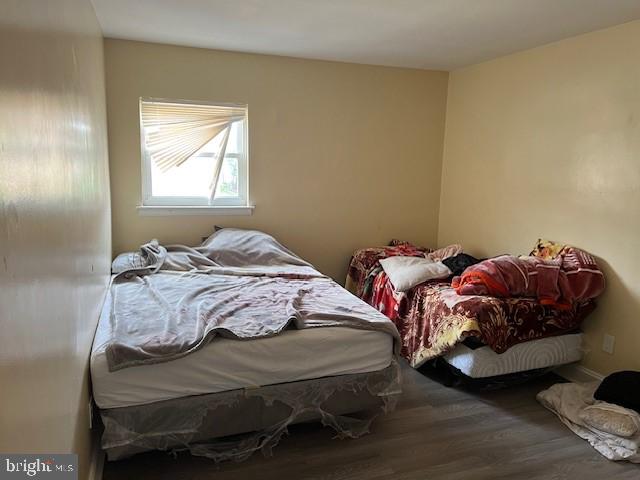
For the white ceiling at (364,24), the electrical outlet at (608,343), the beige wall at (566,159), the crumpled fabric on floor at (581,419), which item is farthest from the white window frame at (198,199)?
the electrical outlet at (608,343)

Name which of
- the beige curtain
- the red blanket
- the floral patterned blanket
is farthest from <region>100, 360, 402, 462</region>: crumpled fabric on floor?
the beige curtain

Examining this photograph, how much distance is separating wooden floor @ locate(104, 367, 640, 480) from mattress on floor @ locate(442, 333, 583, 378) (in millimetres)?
219

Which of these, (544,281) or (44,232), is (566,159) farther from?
(44,232)

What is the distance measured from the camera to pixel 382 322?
7.72ft

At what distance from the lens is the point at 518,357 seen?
277 centimetres

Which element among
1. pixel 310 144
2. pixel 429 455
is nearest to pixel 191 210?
pixel 310 144

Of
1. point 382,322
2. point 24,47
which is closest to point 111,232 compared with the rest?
point 382,322

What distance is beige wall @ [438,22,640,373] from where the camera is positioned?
2.70m

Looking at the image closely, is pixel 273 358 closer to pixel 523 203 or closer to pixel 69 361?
pixel 69 361

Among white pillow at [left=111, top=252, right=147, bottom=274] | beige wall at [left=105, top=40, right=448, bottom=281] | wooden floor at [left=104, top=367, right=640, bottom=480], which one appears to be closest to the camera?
wooden floor at [left=104, top=367, right=640, bottom=480]

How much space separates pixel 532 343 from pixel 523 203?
43.8 inches

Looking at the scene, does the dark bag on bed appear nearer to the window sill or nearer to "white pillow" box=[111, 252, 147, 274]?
the window sill

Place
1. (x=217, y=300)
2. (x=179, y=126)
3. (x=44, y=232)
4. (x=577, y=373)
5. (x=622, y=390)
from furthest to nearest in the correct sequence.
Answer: (x=179, y=126) < (x=577, y=373) < (x=217, y=300) < (x=622, y=390) < (x=44, y=232)

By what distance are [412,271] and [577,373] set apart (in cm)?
127
